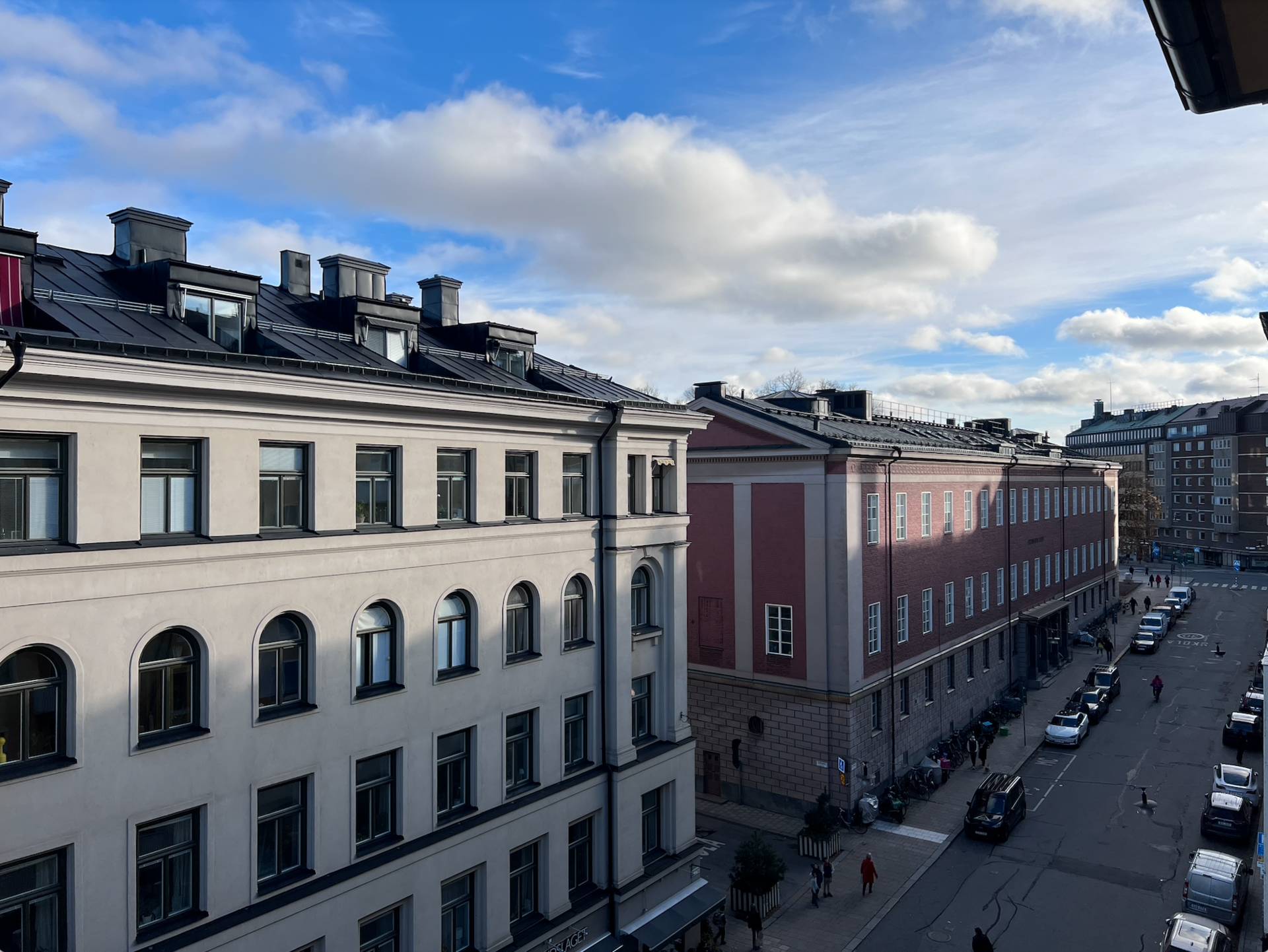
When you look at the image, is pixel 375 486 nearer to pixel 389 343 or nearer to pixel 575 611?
pixel 389 343

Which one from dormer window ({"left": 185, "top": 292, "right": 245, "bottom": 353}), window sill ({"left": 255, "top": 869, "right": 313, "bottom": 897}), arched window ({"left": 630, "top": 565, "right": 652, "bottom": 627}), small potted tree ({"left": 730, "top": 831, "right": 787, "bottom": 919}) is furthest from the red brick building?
dormer window ({"left": 185, "top": 292, "right": 245, "bottom": 353})

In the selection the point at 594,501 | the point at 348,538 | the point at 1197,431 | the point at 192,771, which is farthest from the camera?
the point at 1197,431

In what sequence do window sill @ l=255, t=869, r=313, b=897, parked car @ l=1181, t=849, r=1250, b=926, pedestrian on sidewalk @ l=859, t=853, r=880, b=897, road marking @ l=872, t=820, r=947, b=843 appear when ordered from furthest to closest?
road marking @ l=872, t=820, r=947, b=843
pedestrian on sidewalk @ l=859, t=853, r=880, b=897
parked car @ l=1181, t=849, r=1250, b=926
window sill @ l=255, t=869, r=313, b=897

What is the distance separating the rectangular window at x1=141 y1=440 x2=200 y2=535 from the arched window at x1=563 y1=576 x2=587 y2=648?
907 centimetres

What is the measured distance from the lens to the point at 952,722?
38.9 m

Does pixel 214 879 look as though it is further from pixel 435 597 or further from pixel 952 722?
pixel 952 722

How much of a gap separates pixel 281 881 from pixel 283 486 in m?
6.82

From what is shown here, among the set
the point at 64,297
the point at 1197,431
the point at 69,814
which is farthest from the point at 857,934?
the point at 1197,431

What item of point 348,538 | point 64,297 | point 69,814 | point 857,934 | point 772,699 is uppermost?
point 64,297

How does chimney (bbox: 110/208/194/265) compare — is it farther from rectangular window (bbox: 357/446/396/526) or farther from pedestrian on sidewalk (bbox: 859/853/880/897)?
pedestrian on sidewalk (bbox: 859/853/880/897)

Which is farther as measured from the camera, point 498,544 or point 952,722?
point 952,722

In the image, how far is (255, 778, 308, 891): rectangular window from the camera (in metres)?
15.0

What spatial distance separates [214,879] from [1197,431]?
125 meters

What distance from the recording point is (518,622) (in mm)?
20172
